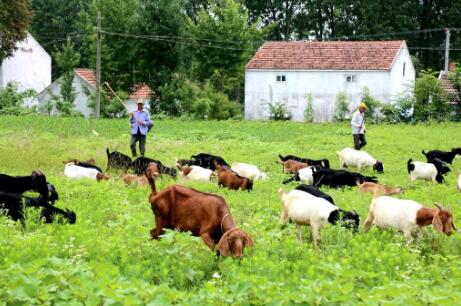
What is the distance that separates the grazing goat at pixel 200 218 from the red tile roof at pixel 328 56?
3528 cm

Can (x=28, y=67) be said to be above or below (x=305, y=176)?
above

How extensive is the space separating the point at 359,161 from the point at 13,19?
21793mm

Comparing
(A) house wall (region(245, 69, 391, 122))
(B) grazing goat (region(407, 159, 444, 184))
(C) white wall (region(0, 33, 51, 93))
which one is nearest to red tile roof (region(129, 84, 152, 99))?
(A) house wall (region(245, 69, 391, 122))

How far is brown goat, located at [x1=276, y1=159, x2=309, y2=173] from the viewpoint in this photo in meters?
16.8

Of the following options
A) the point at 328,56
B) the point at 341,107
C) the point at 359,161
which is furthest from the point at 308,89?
the point at 359,161

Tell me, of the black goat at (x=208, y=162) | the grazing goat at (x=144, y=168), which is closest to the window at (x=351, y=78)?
the black goat at (x=208, y=162)

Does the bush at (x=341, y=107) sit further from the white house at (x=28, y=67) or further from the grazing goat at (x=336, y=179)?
the grazing goat at (x=336, y=179)

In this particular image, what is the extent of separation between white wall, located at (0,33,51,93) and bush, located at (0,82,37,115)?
Answer: 3.84 metres

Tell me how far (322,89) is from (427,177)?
27780 millimetres

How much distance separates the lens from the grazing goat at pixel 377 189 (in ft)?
42.0

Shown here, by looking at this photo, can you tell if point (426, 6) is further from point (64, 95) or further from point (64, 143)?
point (64, 143)

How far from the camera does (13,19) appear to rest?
109 ft

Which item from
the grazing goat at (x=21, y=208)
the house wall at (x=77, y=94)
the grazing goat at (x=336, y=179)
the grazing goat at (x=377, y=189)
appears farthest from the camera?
the house wall at (x=77, y=94)

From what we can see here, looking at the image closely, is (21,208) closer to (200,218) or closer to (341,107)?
(200,218)
